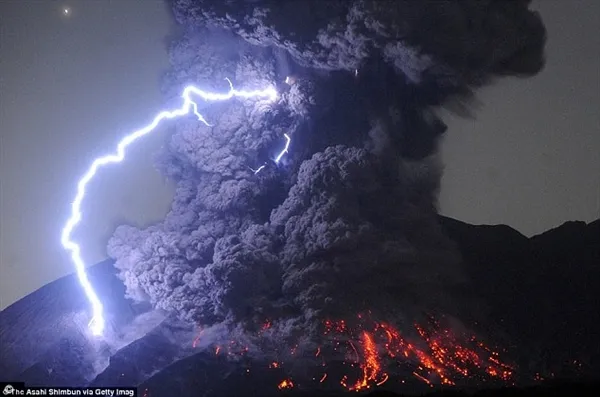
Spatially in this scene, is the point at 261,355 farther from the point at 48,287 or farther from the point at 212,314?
the point at 48,287

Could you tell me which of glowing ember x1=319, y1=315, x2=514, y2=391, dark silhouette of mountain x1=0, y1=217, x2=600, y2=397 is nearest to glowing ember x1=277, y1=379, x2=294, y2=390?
dark silhouette of mountain x1=0, y1=217, x2=600, y2=397

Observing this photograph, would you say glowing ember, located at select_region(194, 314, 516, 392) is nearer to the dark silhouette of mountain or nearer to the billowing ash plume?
the billowing ash plume

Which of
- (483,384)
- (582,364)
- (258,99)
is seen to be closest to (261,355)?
(483,384)

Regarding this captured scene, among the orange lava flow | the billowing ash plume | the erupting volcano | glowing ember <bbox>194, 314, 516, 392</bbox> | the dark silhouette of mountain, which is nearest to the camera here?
the orange lava flow

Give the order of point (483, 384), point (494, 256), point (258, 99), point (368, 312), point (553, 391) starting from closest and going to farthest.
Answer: point (553, 391) → point (483, 384) → point (368, 312) → point (258, 99) → point (494, 256)

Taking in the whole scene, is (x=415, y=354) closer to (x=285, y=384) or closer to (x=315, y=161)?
(x=285, y=384)

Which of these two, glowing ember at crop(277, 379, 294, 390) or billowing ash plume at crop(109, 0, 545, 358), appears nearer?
glowing ember at crop(277, 379, 294, 390)
